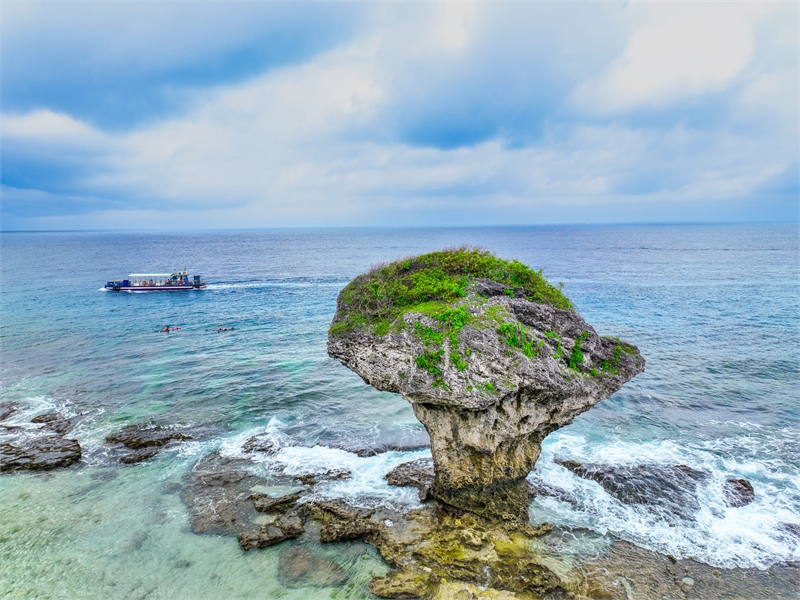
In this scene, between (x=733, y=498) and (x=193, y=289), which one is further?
(x=193, y=289)

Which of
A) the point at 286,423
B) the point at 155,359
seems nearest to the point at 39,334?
the point at 155,359

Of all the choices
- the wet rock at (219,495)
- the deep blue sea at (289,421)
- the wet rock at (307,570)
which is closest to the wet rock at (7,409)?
the deep blue sea at (289,421)

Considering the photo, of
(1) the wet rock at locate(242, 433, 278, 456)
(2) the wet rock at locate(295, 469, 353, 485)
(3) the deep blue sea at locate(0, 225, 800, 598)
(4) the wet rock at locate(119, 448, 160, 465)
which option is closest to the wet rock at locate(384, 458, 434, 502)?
(3) the deep blue sea at locate(0, 225, 800, 598)

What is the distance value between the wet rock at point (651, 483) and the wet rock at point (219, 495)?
54.4ft

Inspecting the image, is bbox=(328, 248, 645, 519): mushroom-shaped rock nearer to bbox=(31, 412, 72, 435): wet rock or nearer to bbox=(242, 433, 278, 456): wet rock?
bbox=(242, 433, 278, 456): wet rock

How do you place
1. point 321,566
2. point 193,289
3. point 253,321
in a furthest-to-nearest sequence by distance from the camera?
point 193,289, point 253,321, point 321,566

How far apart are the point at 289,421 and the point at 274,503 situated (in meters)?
9.28

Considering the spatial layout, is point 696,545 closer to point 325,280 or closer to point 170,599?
point 170,599

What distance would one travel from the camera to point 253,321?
5600cm

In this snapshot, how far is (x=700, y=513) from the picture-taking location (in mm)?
19844

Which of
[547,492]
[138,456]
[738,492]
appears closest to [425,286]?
[547,492]

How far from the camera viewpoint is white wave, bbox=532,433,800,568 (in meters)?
17.8

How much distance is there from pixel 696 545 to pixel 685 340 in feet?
102

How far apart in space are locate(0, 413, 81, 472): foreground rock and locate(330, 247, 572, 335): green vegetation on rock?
18747mm
